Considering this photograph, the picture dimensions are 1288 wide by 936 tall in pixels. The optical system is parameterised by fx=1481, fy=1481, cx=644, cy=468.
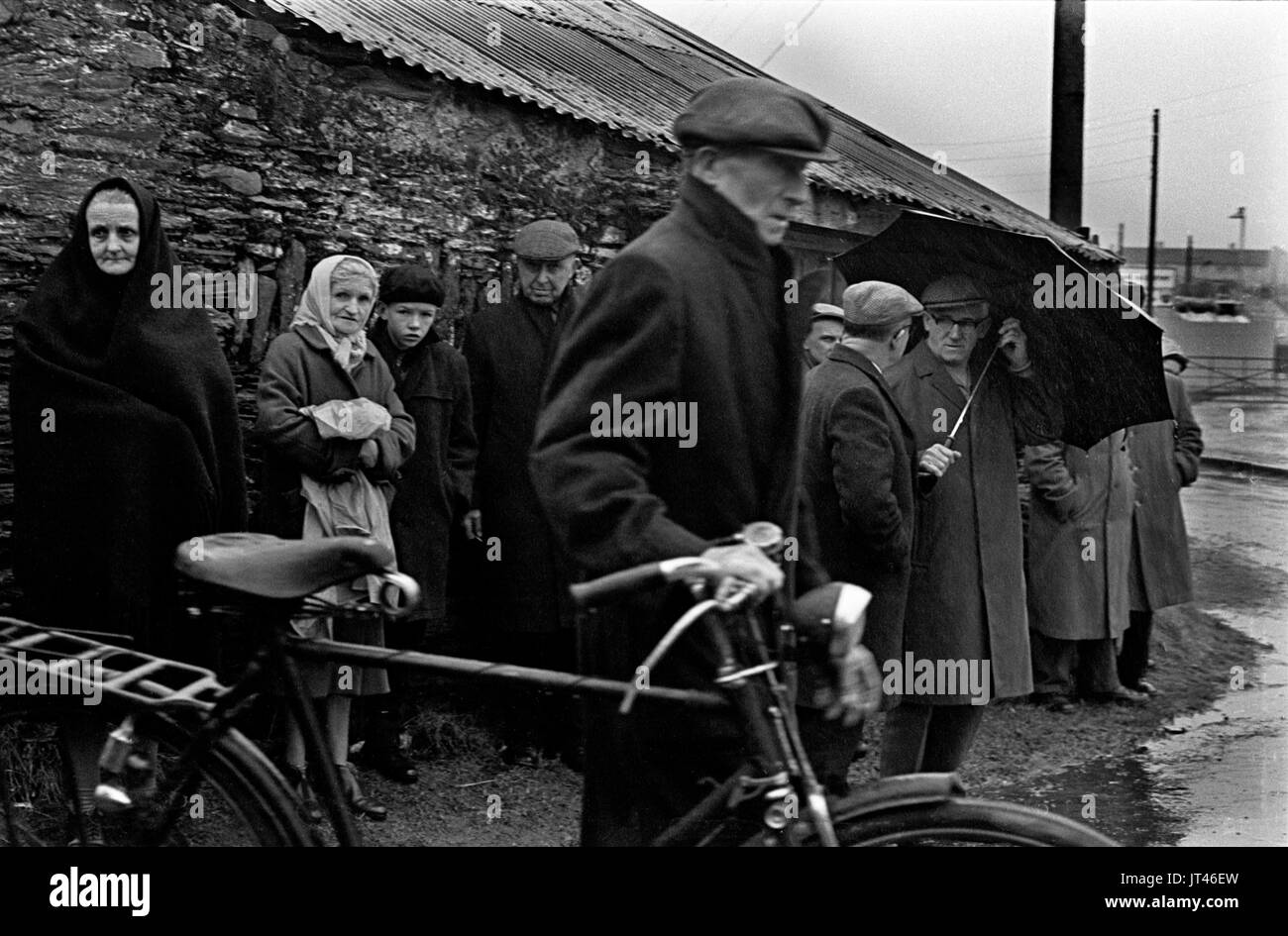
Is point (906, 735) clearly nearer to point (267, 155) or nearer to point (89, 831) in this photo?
point (89, 831)

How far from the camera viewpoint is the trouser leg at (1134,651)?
24.3ft

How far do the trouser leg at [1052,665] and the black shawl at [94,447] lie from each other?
170 inches

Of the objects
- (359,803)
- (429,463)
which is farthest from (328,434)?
(359,803)

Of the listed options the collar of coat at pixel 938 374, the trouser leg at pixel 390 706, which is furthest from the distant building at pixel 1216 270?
the trouser leg at pixel 390 706

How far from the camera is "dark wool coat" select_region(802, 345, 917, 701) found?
4180mm

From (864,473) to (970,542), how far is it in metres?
0.61

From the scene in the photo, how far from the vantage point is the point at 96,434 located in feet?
12.9

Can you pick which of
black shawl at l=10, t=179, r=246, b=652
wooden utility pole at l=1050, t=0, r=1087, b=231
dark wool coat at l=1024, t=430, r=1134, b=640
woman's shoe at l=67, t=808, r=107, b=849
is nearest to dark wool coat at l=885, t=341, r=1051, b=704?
dark wool coat at l=1024, t=430, r=1134, b=640

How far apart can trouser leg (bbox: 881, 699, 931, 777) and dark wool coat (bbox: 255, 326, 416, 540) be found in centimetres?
171
